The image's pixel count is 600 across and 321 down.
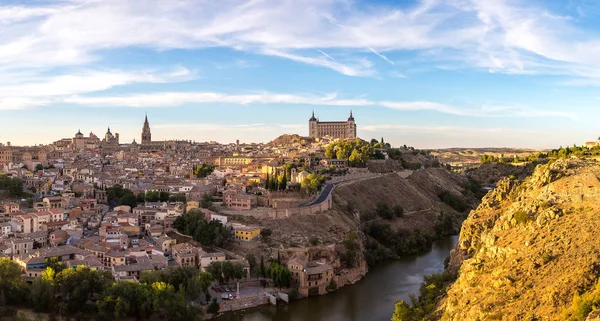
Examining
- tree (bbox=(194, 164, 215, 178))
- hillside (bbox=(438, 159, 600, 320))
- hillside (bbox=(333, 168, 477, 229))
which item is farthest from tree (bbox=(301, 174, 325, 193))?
hillside (bbox=(438, 159, 600, 320))

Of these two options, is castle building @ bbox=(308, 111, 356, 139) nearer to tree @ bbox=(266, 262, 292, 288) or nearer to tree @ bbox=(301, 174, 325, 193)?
tree @ bbox=(301, 174, 325, 193)

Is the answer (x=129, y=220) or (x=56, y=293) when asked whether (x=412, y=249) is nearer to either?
(x=129, y=220)

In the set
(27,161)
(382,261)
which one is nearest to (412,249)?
(382,261)

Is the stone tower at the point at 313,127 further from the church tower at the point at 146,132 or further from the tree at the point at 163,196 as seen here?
the tree at the point at 163,196

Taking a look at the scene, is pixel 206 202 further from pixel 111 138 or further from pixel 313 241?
pixel 111 138

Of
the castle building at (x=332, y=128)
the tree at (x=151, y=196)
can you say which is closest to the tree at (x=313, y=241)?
the tree at (x=151, y=196)

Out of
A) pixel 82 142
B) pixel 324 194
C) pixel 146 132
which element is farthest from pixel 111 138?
pixel 324 194
